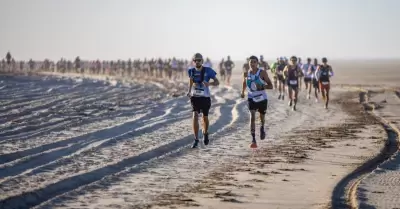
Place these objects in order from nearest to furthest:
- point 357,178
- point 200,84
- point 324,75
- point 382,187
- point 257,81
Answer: point 382,187 → point 357,178 → point 200,84 → point 257,81 → point 324,75

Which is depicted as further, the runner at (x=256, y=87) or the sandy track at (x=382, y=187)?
the runner at (x=256, y=87)

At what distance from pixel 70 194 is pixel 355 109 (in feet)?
49.0

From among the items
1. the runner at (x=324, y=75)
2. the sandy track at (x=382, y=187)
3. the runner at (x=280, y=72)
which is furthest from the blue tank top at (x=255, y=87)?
the runner at (x=280, y=72)

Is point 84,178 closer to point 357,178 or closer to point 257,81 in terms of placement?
point 357,178

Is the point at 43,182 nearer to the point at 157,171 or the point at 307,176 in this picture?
the point at 157,171

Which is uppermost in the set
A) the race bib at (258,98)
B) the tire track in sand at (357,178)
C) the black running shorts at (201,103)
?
the race bib at (258,98)

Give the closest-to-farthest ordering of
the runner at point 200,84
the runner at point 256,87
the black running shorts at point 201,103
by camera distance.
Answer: the runner at point 200,84
the black running shorts at point 201,103
the runner at point 256,87

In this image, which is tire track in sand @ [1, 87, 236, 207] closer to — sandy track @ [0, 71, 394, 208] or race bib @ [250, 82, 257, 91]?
sandy track @ [0, 71, 394, 208]

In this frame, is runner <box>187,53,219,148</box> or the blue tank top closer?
runner <box>187,53,219,148</box>

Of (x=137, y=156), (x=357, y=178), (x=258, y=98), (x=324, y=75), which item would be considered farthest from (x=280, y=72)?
(x=357, y=178)

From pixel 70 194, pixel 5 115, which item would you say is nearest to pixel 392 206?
pixel 70 194

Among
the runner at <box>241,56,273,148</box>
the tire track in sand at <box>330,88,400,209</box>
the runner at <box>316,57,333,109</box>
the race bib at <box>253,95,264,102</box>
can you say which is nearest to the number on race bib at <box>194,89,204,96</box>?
the runner at <box>241,56,273,148</box>

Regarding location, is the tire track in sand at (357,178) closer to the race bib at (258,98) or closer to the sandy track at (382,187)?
the sandy track at (382,187)

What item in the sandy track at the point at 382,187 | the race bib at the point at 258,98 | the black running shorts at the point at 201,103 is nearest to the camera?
the sandy track at the point at 382,187
